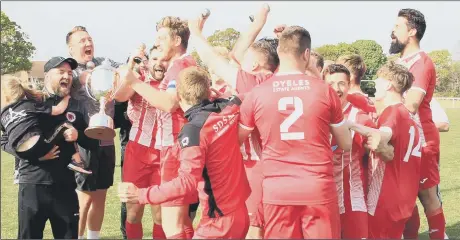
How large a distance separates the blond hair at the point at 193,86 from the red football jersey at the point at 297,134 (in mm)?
412

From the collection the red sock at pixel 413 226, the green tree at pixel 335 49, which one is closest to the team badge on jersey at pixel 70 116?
the red sock at pixel 413 226

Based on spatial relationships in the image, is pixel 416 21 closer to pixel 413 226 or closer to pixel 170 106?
pixel 413 226

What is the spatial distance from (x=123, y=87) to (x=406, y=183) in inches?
103

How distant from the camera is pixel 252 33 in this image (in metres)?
4.90

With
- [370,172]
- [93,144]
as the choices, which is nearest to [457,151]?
[370,172]

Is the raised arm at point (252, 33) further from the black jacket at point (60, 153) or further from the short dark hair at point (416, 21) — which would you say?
the short dark hair at point (416, 21)

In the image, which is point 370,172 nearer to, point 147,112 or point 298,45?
point 298,45

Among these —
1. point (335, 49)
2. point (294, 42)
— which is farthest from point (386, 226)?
point (335, 49)

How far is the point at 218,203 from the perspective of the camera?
12.9ft

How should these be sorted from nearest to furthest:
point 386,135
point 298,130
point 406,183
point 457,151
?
point 298,130
point 386,135
point 406,183
point 457,151

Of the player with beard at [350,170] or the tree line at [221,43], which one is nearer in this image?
the player with beard at [350,170]

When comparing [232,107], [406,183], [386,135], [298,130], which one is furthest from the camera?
[406,183]

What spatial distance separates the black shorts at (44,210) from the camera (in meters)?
4.79

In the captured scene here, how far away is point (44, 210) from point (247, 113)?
6.84 feet
